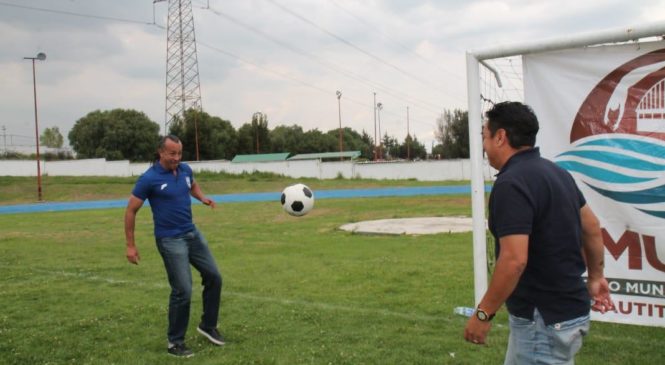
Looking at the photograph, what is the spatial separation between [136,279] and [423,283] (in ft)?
15.1

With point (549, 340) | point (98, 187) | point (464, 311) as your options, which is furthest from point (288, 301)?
point (98, 187)

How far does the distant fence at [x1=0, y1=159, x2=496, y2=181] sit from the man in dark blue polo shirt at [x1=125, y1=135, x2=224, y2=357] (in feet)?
153

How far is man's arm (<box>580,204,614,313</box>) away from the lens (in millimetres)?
3225

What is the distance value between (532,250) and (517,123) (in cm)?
63

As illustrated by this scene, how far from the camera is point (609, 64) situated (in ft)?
17.4

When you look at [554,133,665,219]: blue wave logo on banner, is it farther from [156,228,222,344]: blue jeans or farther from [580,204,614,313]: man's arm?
[156,228,222,344]: blue jeans

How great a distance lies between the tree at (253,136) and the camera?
8444 centimetres

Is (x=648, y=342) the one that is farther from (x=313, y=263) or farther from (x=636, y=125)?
(x=313, y=263)

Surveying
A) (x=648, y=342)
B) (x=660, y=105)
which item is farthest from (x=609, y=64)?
(x=648, y=342)

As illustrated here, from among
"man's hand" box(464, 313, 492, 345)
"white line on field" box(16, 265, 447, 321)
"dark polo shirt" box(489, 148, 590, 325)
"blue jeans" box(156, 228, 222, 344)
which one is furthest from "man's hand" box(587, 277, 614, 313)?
"blue jeans" box(156, 228, 222, 344)

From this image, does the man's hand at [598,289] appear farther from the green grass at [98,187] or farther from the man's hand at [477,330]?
the green grass at [98,187]

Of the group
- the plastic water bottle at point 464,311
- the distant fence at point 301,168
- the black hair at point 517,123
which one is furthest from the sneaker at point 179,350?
the distant fence at point 301,168

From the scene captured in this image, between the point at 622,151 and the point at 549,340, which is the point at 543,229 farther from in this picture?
the point at 622,151

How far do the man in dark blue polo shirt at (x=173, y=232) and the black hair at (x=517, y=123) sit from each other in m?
3.78
